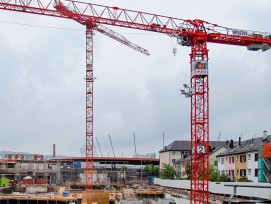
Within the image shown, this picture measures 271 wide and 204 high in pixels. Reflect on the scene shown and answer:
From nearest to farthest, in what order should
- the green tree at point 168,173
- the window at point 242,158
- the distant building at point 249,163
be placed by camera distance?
the distant building at point 249,163, the window at point 242,158, the green tree at point 168,173

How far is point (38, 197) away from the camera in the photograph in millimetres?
54531

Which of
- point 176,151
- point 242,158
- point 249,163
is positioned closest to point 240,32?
point 249,163

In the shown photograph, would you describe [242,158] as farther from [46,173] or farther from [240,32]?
[46,173]

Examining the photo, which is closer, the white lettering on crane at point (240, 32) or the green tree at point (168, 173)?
the white lettering on crane at point (240, 32)

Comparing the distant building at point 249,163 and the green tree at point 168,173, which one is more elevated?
the distant building at point 249,163

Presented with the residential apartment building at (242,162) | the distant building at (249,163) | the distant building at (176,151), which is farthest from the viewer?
the distant building at (176,151)

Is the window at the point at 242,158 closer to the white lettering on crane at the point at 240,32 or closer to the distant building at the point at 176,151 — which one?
the white lettering on crane at the point at 240,32

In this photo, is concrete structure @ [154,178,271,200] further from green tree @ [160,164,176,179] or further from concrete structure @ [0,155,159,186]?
concrete structure @ [0,155,159,186]

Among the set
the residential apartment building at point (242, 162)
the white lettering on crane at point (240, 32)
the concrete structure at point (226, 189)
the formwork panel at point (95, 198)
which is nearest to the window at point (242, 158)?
the residential apartment building at point (242, 162)

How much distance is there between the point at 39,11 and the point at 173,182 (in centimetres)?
4036

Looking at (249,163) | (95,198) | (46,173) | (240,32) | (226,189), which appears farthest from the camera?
(46,173)

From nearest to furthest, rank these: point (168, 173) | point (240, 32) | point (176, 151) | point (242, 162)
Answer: point (240, 32) < point (242, 162) < point (168, 173) < point (176, 151)

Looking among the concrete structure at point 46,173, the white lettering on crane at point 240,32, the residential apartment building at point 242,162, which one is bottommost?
the concrete structure at point 46,173

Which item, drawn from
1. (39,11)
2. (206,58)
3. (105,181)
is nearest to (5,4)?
(39,11)
